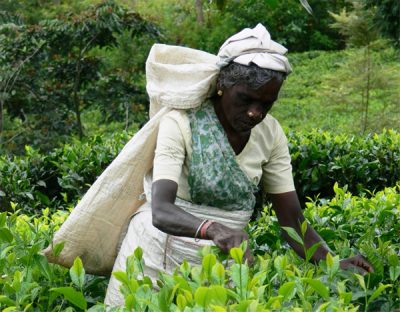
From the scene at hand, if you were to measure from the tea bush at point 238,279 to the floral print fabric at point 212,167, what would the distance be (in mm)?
208

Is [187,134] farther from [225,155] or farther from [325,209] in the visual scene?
[325,209]

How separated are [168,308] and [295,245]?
0.84m

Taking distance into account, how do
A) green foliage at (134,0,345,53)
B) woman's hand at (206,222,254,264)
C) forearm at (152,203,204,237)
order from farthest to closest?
green foliage at (134,0,345,53) → forearm at (152,203,204,237) → woman's hand at (206,222,254,264)

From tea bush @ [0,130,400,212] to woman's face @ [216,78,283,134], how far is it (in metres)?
2.85

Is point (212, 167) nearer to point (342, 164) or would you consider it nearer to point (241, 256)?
point (241, 256)

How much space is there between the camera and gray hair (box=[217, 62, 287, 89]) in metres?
2.42

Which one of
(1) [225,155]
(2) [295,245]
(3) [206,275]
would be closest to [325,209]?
(2) [295,245]

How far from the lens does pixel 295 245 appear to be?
8.93 feet

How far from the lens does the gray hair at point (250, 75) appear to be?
7.95 feet

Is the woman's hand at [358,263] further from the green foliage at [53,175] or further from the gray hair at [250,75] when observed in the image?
the green foliage at [53,175]

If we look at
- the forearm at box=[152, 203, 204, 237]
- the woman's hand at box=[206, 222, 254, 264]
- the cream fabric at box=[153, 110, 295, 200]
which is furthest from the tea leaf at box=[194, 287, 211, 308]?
the cream fabric at box=[153, 110, 295, 200]

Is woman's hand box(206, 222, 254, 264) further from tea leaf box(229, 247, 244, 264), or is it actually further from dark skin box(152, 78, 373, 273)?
tea leaf box(229, 247, 244, 264)

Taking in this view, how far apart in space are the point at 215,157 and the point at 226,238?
0.38 m

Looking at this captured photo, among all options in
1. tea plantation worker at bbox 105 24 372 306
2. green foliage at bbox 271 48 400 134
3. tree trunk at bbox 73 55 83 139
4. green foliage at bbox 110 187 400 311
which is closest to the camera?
green foliage at bbox 110 187 400 311
